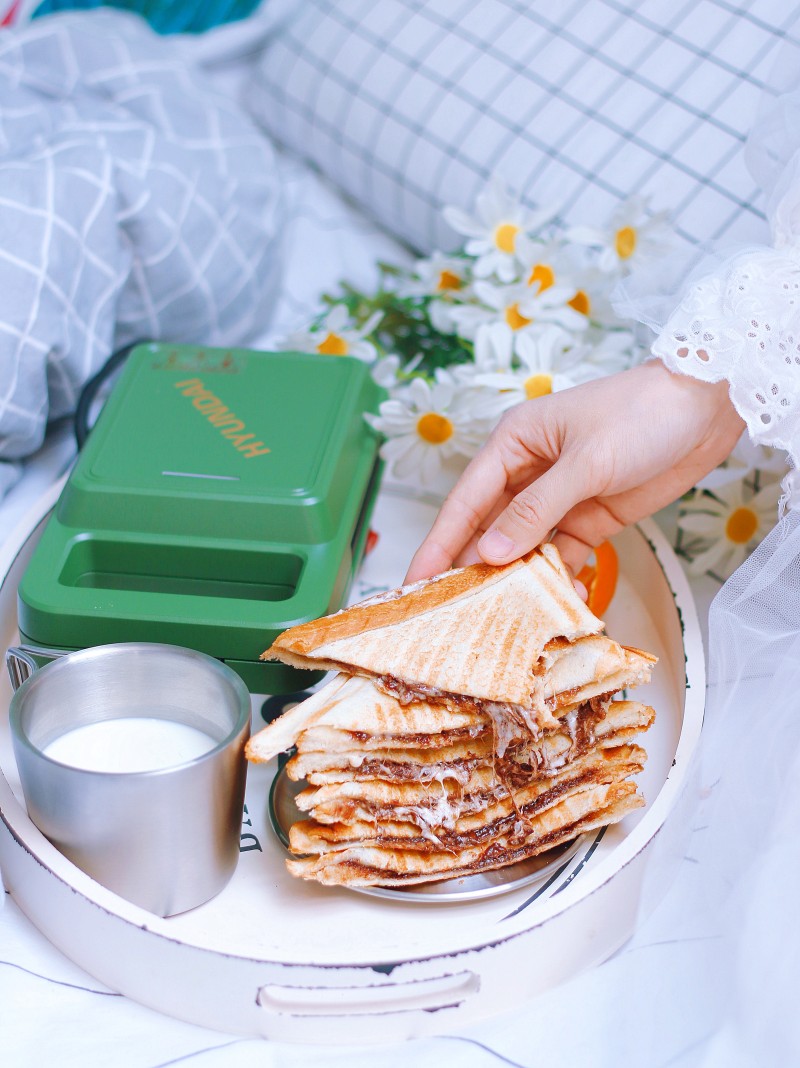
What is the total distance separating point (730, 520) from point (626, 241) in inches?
13.8

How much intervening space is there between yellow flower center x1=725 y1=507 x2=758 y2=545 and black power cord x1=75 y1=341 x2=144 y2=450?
2.27 ft

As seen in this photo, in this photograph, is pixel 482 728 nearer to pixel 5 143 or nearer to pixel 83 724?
pixel 83 724

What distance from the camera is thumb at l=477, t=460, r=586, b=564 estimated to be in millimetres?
827

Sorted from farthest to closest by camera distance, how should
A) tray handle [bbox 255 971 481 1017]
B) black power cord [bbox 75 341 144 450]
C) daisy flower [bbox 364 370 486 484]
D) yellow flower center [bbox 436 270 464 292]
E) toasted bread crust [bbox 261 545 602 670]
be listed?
yellow flower center [bbox 436 270 464 292] < black power cord [bbox 75 341 144 450] < daisy flower [bbox 364 370 486 484] < toasted bread crust [bbox 261 545 602 670] < tray handle [bbox 255 971 481 1017]

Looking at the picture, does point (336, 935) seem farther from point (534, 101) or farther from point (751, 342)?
point (534, 101)

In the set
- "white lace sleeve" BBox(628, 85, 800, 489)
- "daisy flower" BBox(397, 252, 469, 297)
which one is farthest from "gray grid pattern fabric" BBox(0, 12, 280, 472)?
"white lace sleeve" BBox(628, 85, 800, 489)

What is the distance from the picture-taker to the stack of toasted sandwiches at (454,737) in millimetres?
705

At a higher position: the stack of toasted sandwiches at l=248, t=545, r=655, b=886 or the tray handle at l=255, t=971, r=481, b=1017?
the stack of toasted sandwiches at l=248, t=545, r=655, b=886

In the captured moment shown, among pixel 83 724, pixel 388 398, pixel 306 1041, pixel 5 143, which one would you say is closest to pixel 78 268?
pixel 5 143

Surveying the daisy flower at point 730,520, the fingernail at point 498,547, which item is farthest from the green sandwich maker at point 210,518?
the daisy flower at point 730,520

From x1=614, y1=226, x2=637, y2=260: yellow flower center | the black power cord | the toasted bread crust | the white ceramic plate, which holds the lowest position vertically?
the black power cord

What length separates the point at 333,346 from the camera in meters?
1.22

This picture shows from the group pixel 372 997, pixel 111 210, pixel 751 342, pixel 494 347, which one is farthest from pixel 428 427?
pixel 372 997

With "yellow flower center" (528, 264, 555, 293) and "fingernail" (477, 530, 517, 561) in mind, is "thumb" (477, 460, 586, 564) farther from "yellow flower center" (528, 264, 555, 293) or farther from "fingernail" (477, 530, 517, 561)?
"yellow flower center" (528, 264, 555, 293)
